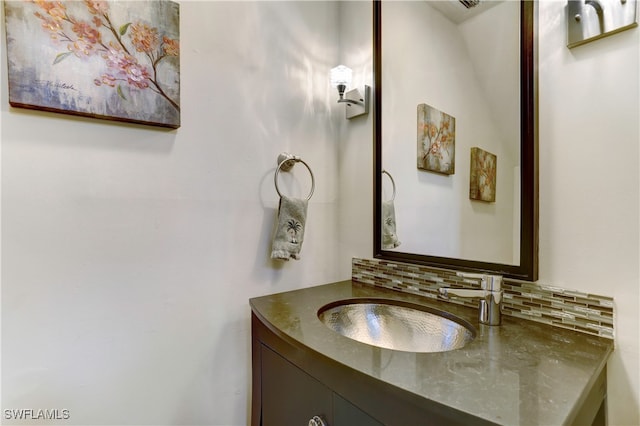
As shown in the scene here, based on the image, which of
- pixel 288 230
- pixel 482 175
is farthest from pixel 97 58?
pixel 482 175

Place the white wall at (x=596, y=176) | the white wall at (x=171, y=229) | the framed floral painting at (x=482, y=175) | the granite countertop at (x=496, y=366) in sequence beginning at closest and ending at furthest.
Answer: the granite countertop at (x=496, y=366) < the white wall at (x=596, y=176) < the white wall at (x=171, y=229) < the framed floral painting at (x=482, y=175)

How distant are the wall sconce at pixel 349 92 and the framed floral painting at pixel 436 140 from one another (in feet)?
0.82

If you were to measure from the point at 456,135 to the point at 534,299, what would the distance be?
1.76 ft

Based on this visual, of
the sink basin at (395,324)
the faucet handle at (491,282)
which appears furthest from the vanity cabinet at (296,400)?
the faucet handle at (491,282)

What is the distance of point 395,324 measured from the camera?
3.22 ft

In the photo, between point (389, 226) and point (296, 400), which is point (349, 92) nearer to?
point (389, 226)

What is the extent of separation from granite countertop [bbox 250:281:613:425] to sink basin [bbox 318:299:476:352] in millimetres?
62

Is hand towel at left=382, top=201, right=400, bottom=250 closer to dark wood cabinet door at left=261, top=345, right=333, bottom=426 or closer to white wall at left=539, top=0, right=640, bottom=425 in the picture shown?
white wall at left=539, top=0, right=640, bottom=425

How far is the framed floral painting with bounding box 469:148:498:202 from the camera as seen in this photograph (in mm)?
879

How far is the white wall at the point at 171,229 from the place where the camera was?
0.77 meters

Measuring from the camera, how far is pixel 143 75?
35.3 inches

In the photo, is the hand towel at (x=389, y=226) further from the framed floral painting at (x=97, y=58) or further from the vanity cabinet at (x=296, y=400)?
the framed floral painting at (x=97, y=58)

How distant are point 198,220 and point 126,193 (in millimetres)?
221

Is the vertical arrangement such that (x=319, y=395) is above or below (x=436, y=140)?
below
